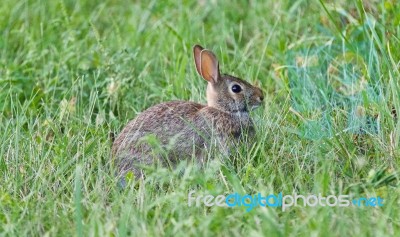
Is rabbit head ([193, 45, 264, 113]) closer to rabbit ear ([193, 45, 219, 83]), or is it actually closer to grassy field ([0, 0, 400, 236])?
rabbit ear ([193, 45, 219, 83])

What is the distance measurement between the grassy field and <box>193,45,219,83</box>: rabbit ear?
374mm

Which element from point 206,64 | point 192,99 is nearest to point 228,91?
point 206,64

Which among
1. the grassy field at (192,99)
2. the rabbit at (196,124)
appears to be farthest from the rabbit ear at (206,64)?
the grassy field at (192,99)

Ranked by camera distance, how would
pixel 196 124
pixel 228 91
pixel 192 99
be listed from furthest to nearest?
pixel 192 99 → pixel 228 91 → pixel 196 124

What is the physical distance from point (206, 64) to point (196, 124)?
0.41 metres

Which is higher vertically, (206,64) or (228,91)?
(206,64)

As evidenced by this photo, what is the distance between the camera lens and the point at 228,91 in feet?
17.3

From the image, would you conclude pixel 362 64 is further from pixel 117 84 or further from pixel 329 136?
pixel 117 84

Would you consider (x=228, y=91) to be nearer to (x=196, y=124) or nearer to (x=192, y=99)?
(x=196, y=124)

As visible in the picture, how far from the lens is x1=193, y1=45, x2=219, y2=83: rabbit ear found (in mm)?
5254

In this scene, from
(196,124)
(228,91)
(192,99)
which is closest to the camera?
(196,124)

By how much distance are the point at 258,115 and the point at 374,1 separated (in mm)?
1407

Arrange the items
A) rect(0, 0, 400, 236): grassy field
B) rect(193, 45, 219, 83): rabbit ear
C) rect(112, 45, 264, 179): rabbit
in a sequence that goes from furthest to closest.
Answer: rect(193, 45, 219, 83): rabbit ear, rect(112, 45, 264, 179): rabbit, rect(0, 0, 400, 236): grassy field

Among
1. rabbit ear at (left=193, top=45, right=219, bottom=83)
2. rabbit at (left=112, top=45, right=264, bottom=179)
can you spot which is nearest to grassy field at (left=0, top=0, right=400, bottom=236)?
rabbit at (left=112, top=45, right=264, bottom=179)
